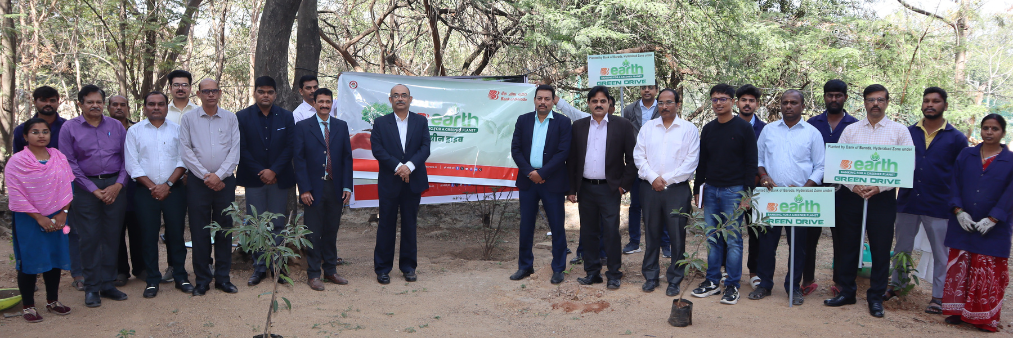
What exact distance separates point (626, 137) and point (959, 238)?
7.94 ft

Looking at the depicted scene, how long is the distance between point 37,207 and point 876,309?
19.2 ft

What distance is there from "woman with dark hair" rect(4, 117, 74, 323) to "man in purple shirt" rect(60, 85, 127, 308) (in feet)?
0.77

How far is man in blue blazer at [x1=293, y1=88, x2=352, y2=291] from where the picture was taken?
5324mm

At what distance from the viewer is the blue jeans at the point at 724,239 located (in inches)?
192

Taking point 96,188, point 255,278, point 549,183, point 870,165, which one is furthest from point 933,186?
point 96,188

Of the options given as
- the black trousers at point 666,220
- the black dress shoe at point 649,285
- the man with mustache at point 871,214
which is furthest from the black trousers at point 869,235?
the black dress shoe at point 649,285

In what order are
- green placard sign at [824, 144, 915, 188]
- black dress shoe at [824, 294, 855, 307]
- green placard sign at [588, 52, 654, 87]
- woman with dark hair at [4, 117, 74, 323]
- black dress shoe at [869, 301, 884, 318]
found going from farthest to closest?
green placard sign at [588, 52, 654, 87]
black dress shoe at [824, 294, 855, 307]
black dress shoe at [869, 301, 884, 318]
green placard sign at [824, 144, 915, 188]
woman with dark hair at [4, 117, 74, 323]

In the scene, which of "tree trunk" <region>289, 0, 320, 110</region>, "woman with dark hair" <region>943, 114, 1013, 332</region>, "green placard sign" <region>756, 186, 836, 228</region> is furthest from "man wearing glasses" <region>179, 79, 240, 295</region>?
"woman with dark hair" <region>943, 114, 1013, 332</region>

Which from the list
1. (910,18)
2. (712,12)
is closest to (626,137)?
(712,12)

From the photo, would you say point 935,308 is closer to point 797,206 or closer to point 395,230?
point 797,206

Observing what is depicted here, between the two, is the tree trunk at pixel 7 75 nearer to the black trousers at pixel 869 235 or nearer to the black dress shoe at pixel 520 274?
the black dress shoe at pixel 520 274

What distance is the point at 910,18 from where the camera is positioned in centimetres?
1218

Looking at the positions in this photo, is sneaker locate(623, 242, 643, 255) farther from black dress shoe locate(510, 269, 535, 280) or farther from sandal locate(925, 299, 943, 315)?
sandal locate(925, 299, 943, 315)

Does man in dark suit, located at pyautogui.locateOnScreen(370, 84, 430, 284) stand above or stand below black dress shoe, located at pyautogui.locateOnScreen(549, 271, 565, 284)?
above
